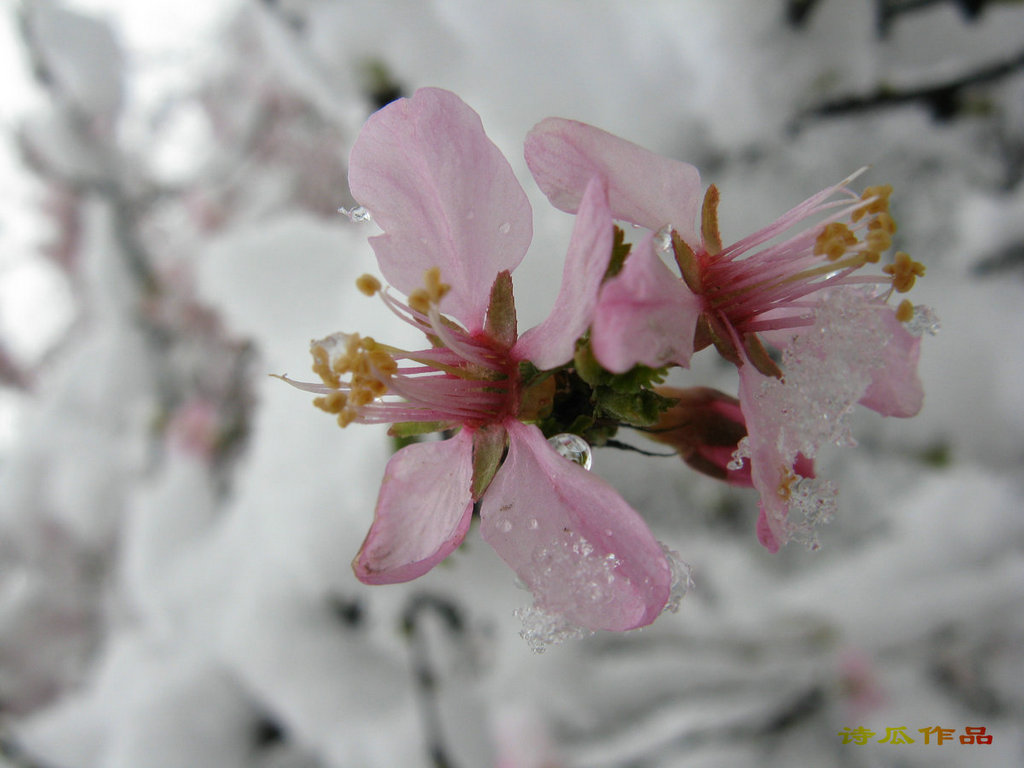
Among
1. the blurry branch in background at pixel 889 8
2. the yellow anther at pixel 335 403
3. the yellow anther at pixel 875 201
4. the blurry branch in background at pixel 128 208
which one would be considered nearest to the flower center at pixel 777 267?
the yellow anther at pixel 875 201

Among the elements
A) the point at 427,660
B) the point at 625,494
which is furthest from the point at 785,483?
the point at 427,660

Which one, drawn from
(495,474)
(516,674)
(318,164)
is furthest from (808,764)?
(318,164)

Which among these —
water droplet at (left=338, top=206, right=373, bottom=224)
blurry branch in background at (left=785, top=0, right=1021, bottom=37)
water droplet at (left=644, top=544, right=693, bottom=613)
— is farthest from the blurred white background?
water droplet at (left=644, top=544, right=693, bottom=613)

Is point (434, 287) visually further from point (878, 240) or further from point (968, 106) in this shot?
point (968, 106)

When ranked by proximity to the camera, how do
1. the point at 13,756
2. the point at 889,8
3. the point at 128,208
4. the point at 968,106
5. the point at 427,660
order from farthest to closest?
the point at 128,208 < the point at 13,756 < the point at 427,660 < the point at 968,106 < the point at 889,8

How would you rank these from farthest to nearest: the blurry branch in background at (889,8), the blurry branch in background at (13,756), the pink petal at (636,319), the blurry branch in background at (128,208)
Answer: the blurry branch in background at (128,208) < the blurry branch in background at (13,756) < the blurry branch in background at (889,8) < the pink petal at (636,319)

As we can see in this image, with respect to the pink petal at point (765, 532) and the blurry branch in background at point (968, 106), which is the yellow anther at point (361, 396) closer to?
the pink petal at point (765, 532)

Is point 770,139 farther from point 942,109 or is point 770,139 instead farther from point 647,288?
point 647,288
